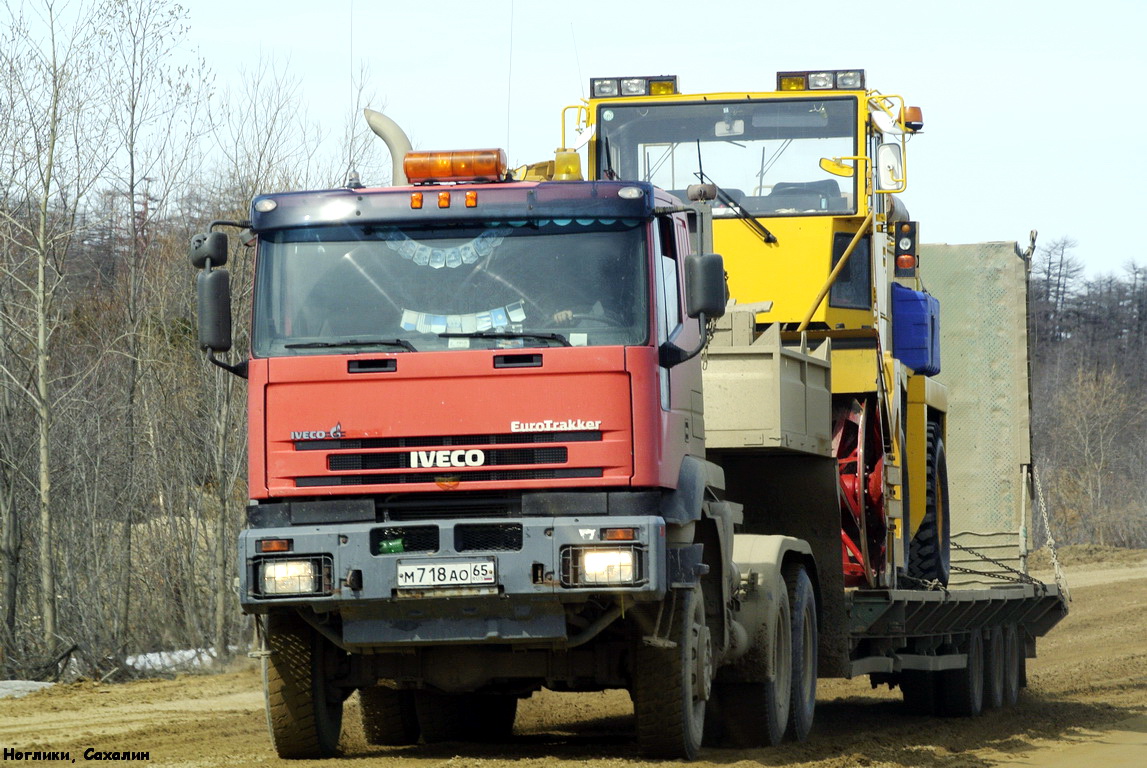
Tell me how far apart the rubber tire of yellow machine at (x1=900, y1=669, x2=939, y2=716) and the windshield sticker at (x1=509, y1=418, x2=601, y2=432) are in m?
6.49

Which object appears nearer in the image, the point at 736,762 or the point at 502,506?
the point at 502,506

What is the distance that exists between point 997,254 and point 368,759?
26.4 ft

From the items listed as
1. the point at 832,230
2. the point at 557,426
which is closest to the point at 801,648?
the point at 832,230

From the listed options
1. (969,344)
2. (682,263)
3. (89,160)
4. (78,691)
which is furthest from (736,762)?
(89,160)

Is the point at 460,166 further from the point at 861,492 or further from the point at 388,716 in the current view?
the point at 861,492

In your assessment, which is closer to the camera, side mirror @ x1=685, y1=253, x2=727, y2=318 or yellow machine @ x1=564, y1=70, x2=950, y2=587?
side mirror @ x1=685, y1=253, x2=727, y2=318

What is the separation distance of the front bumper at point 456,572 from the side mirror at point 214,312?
94cm

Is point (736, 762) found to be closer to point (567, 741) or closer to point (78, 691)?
point (567, 741)

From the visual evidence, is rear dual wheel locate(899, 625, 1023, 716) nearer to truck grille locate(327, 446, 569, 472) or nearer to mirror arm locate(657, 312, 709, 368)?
mirror arm locate(657, 312, 709, 368)

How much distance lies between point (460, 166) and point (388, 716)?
3.67 metres

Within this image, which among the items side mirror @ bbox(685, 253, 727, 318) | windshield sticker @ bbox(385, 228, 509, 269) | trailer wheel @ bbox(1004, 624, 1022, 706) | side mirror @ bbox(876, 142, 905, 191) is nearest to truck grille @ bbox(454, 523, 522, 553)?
windshield sticker @ bbox(385, 228, 509, 269)

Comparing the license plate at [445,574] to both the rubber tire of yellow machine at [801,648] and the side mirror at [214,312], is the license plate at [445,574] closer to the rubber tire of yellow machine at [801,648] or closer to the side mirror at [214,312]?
the side mirror at [214,312]

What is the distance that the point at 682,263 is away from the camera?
8.37 m

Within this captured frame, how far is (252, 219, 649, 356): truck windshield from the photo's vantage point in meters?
7.72
